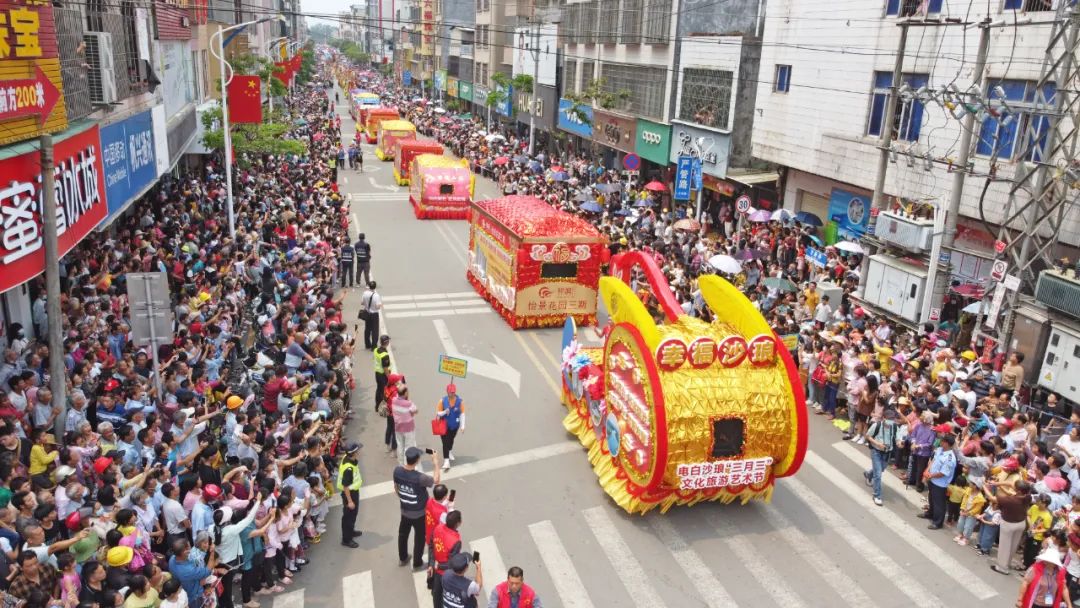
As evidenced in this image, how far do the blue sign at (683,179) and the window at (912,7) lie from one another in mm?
7845

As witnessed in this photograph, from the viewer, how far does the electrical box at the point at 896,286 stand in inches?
677

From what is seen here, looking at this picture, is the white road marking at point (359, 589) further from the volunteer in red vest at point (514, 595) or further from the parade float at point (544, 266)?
the parade float at point (544, 266)

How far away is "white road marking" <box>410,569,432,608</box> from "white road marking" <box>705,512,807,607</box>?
3.85 meters

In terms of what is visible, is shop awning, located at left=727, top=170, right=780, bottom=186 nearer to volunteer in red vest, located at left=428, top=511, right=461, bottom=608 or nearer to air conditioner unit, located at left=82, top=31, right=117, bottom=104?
air conditioner unit, located at left=82, top=31, right=117, bottom=104

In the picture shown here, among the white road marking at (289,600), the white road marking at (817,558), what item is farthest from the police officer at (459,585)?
the white road marking at (817,558)

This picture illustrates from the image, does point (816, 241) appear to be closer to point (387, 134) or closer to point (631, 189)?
point (631, 189)

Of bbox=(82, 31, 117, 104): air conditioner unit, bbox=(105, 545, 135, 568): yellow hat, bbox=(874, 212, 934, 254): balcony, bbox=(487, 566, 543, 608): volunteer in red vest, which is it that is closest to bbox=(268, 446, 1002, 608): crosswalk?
bbox=(487, 566, 543, 608): volunteer in red vest

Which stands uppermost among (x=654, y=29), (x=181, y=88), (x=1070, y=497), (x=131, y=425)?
(x=654, y=29)

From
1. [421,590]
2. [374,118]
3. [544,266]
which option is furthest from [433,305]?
[374,118]

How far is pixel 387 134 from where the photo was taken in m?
47.8

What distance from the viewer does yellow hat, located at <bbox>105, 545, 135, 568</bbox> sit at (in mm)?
7168

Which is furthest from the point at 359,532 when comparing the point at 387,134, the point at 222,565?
the point at 387,134

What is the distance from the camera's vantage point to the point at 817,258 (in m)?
21.5

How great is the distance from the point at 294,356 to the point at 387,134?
3656 centimetres
